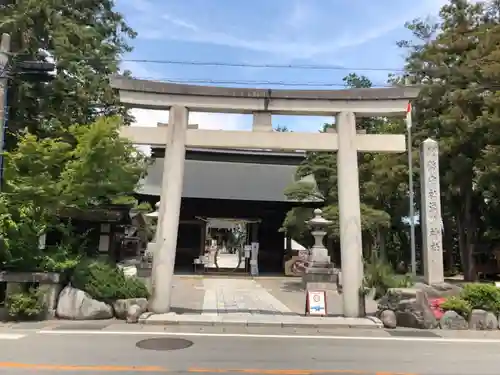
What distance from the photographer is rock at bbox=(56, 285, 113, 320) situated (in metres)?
10.8

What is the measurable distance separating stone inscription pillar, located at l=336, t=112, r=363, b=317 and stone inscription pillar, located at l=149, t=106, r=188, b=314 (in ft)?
14.3

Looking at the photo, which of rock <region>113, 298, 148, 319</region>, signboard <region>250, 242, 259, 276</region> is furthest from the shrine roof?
rock <region>113, 298, 148, 319</region>

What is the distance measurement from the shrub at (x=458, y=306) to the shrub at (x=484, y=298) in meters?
0.16

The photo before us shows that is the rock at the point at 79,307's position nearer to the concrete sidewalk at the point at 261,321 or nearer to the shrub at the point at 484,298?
the concrete sidewalk at the point at 261,321

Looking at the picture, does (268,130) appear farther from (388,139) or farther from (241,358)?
(241,358)

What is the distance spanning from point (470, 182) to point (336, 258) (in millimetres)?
9011

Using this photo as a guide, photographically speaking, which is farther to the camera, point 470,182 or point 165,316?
point 470,182

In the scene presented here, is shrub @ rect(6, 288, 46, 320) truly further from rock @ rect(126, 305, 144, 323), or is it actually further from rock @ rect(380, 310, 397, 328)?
rock @ rect(380, 310, 397, 328)

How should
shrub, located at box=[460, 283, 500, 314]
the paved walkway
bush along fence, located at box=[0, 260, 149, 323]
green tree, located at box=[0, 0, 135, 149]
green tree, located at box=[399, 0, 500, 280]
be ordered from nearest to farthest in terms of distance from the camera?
bush along fence, located at box=[0, 260, 149, 323], shrub, located at box=[460, 283, 500, 314], the paved walkway, green tree, located at box=[0, 0, 135, 149], green tree, located at box=[399, 0, 500, 280]

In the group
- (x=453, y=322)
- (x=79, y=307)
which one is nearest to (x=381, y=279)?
(x=453, y=322)

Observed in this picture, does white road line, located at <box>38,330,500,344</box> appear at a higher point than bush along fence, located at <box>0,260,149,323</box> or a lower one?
lower

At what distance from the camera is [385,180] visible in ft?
71.2

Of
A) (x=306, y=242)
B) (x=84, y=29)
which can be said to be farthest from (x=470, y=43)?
(x=84, y=29)

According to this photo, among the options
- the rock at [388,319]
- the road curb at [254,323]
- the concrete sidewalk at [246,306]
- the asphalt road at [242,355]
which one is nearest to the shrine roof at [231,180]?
the concrete sidewalk at [246,306]
